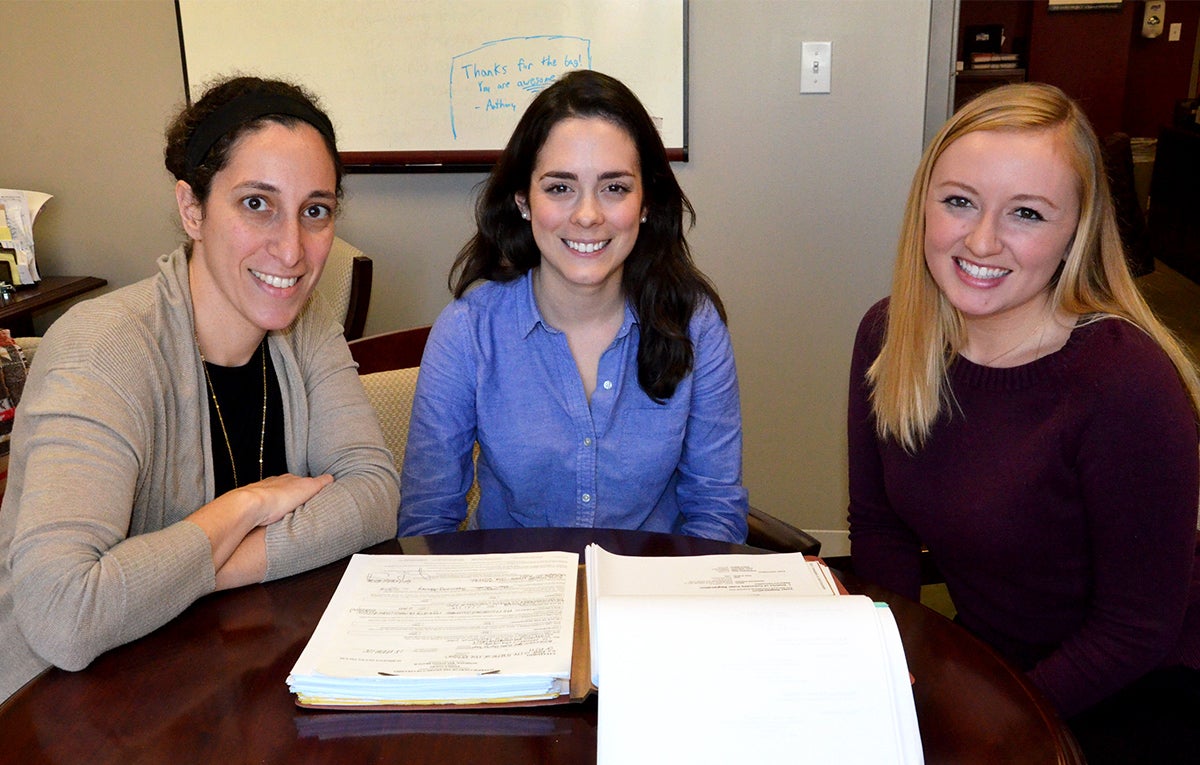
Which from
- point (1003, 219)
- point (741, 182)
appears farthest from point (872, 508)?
point (741, 182)

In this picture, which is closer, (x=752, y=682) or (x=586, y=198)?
(x=752, y=682)

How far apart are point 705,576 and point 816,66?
6.41 feet

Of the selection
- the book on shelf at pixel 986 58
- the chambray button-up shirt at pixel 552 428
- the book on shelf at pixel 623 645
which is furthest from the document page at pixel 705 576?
the book on shelf at pixel 986 58

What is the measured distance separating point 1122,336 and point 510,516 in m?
1.02

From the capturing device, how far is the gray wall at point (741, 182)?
2697 millimetres

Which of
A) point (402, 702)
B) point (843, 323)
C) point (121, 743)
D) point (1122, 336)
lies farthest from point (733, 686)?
point (843, 323)

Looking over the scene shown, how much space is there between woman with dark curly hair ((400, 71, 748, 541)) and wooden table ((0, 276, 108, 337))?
1.58 m

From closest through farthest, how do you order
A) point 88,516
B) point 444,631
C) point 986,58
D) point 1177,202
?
point 444,631 < point 88,516 < point 1177,202 < point 986,58

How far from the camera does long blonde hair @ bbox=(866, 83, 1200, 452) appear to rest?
137 centimetres

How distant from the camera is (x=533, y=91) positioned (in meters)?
2.75

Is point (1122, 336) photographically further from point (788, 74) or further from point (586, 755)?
Answer: point (788, 74)

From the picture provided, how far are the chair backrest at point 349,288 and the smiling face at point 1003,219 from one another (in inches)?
62.6

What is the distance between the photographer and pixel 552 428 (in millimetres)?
1683

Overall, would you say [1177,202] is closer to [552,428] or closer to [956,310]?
[956,310]
